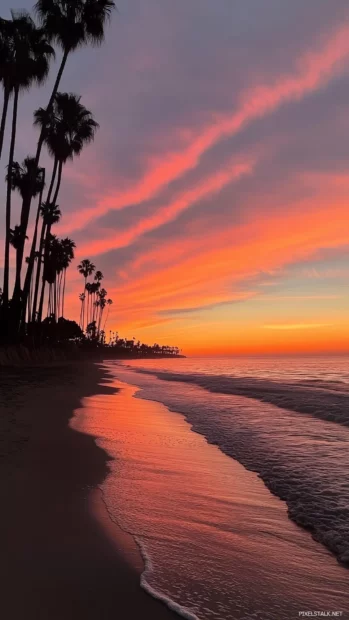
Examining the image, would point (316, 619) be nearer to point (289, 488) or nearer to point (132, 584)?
point (132, 584)

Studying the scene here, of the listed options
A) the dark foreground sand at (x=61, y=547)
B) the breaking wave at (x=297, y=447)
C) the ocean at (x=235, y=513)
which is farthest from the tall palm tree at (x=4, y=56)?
the dark foreground sand at (x=61, y=547)

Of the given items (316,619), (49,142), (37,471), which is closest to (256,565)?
(316,619)

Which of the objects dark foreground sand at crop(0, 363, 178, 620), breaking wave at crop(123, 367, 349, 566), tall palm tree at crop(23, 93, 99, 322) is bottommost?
breaking wave at crop(123, 367, 349, 566)

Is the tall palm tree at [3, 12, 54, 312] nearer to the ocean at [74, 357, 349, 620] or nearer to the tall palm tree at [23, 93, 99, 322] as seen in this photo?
the tall palm tree at [23, 93, 99, 322]

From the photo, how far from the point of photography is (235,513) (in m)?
4.88

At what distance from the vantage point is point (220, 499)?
211 inches

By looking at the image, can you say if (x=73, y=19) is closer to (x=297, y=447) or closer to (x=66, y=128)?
(x=66, y=128)

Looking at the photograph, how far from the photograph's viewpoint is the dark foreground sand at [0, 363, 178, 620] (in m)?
2.66

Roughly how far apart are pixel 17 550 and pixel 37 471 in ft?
8.33

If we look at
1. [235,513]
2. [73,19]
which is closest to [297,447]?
[235,513]

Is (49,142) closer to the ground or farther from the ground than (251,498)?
farther from the ground

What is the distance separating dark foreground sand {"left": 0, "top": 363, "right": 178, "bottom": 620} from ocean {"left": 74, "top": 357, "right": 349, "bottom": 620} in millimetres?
198

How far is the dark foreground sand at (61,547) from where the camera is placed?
→ 105 inches

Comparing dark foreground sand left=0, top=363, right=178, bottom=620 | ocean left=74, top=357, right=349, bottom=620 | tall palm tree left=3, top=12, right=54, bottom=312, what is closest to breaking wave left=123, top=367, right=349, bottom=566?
ocean left=74, top=357, right=349, bottom=620
